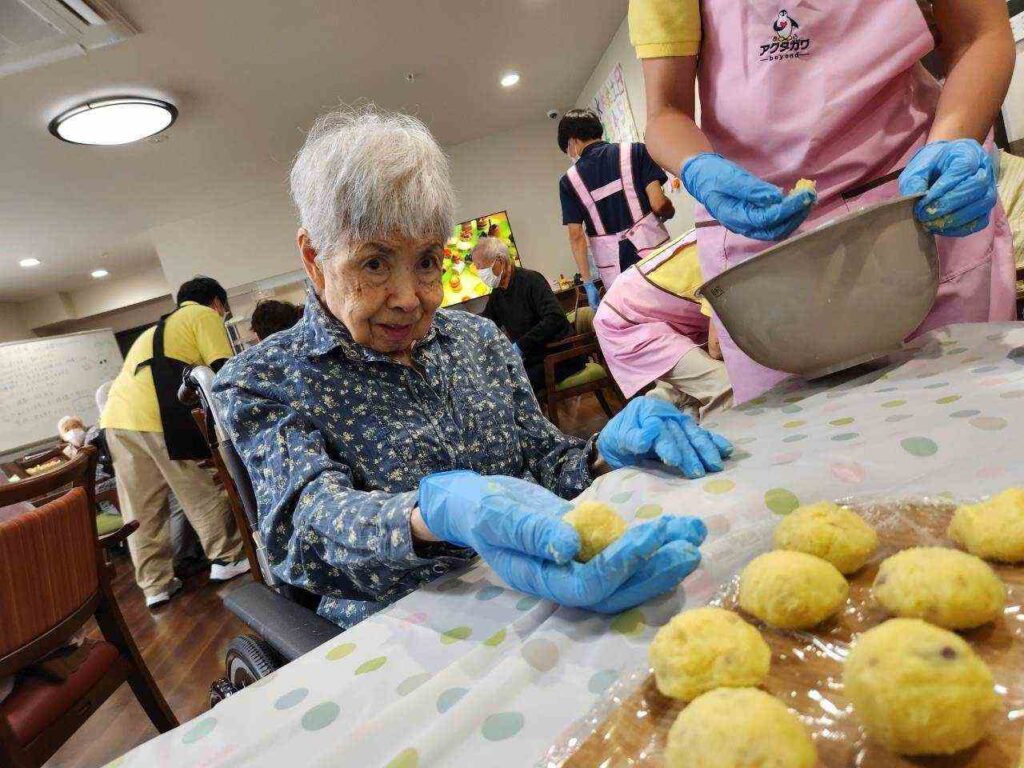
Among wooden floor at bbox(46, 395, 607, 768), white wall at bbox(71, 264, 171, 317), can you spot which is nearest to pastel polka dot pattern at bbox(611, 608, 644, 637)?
wooden floor at bbox(46, 395, 607, 768)

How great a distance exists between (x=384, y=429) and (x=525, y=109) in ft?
20.7

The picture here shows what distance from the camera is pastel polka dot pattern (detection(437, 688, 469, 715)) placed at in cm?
50

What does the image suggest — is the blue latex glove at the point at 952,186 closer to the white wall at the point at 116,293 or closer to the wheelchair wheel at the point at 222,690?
the wheelchair wheel at the point at 222,690

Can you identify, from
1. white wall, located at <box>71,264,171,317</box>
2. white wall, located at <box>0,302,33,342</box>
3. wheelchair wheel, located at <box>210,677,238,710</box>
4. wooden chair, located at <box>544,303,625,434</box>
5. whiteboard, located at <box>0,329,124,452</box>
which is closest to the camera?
wheelchair wheel, located at <box>210,677,238,710</box>

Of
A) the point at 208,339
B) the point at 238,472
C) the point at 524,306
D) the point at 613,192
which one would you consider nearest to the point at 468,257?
the point at 524,306

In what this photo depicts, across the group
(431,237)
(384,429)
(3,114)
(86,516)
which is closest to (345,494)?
(384,429)

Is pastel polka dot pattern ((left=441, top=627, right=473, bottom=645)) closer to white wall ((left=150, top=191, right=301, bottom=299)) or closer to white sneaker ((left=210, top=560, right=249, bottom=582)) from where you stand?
white sneaker ((left=210, top=560, right=249, bottom=582))

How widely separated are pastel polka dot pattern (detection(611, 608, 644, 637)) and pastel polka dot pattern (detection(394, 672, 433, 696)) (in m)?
0.18

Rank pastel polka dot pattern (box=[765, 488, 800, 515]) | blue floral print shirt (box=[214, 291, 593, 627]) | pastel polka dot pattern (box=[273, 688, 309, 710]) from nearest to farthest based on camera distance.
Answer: pastel polka dot pattern (box=[273, 688, 309, 710]) < pastel polka dot pattern (box=[765, 488, 800, 515]) < blue floral print shirt (box=[214, 291, 593, 627])

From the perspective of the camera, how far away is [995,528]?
49 cm

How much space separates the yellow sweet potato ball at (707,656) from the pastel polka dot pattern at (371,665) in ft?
0.92

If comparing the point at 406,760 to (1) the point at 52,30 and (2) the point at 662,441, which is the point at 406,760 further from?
(1) the point at 52,30

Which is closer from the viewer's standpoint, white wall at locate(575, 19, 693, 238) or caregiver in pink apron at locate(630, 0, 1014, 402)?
caregiver in pink apron at locate(630, 0, 1014, 402)

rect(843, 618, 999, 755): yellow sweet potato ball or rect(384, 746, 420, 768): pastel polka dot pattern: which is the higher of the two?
rect(843, 618, 999, 755): yellow sweet potato ball
